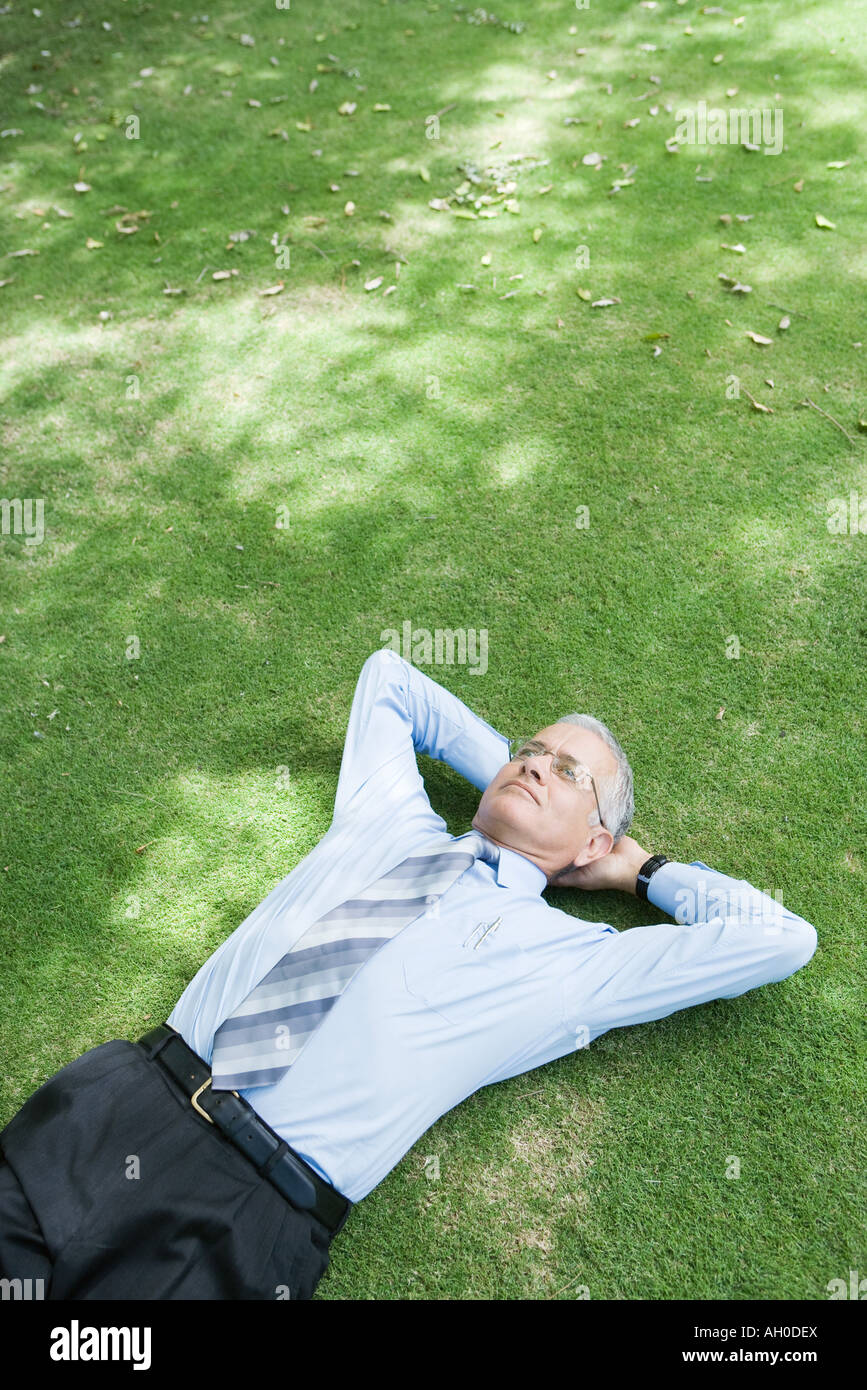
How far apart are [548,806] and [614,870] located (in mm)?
566

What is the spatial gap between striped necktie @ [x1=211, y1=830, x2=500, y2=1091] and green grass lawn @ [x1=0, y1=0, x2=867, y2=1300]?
74 centimetres

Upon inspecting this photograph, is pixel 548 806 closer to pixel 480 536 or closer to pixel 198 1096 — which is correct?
pixel 198 1096

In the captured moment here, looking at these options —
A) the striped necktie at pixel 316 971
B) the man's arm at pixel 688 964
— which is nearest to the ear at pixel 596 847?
the man's arm at pixel 688 964

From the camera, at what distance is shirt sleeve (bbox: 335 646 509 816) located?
12.5ft

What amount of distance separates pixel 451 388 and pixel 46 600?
260 centimetres

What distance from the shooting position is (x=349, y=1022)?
121 inches

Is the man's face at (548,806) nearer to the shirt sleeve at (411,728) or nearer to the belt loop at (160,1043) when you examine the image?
the shirt sleeve at (411,728)

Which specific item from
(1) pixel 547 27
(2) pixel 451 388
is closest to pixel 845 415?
(2) pixel 451 388

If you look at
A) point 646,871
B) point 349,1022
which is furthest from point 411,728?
point 349,1022

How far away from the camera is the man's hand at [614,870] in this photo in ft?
12.7

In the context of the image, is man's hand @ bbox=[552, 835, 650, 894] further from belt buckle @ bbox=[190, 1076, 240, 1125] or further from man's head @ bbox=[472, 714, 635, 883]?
belt buckle @ bbox=[190, 1076, 240, 1125]

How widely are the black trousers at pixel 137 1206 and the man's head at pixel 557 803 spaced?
138 centimetres

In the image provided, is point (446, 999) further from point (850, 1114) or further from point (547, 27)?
point (547, 27)

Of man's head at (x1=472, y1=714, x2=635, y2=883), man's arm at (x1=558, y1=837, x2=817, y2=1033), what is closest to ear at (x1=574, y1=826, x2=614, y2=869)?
man's head at (x1=472, y1=714, x2=635, y2=883)
